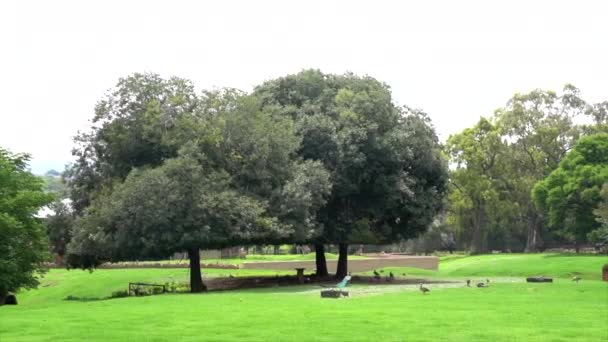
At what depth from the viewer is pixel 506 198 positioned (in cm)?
8231

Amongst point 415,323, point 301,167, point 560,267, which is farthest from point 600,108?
point 415,323

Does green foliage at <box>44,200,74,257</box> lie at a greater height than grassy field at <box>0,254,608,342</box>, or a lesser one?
greater

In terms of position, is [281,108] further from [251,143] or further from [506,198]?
[506,198]

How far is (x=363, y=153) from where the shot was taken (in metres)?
40.0

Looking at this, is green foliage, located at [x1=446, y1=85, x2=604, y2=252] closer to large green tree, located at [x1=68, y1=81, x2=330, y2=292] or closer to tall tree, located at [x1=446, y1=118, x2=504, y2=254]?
tall tree, located at [x1=446, y1=118, x2=504, y2=254]

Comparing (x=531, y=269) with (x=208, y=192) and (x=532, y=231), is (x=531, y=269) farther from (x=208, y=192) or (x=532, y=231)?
(x=532, y=231)

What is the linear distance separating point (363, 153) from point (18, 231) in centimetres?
1736

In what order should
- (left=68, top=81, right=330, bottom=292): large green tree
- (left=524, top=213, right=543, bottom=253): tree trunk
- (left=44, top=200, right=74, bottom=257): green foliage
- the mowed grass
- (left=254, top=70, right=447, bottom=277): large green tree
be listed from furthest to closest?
1. (left=524, top=213, right=543, bottom=253): tree trunk
2. the mowed grass
3. (left=254, top=70, right=447, bottom=277): large green tree
4. (left=44, top=200, right=74, bottom=257): green foliage
5. (left=68, top=81, right=330, bottom=292): large green tree

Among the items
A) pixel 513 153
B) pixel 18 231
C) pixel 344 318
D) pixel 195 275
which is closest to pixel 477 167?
pixel 513 153

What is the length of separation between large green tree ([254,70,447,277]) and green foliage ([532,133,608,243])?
2676 cm

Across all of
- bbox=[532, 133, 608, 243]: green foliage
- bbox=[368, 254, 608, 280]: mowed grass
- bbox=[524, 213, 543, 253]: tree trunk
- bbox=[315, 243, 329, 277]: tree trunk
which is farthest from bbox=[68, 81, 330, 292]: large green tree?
bbox=[524, 213, 543, 253]: tree trunk

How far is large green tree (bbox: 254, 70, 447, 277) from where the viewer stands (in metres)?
39.6

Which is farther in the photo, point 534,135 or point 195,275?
point 534,135

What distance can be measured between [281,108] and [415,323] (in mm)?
24325
